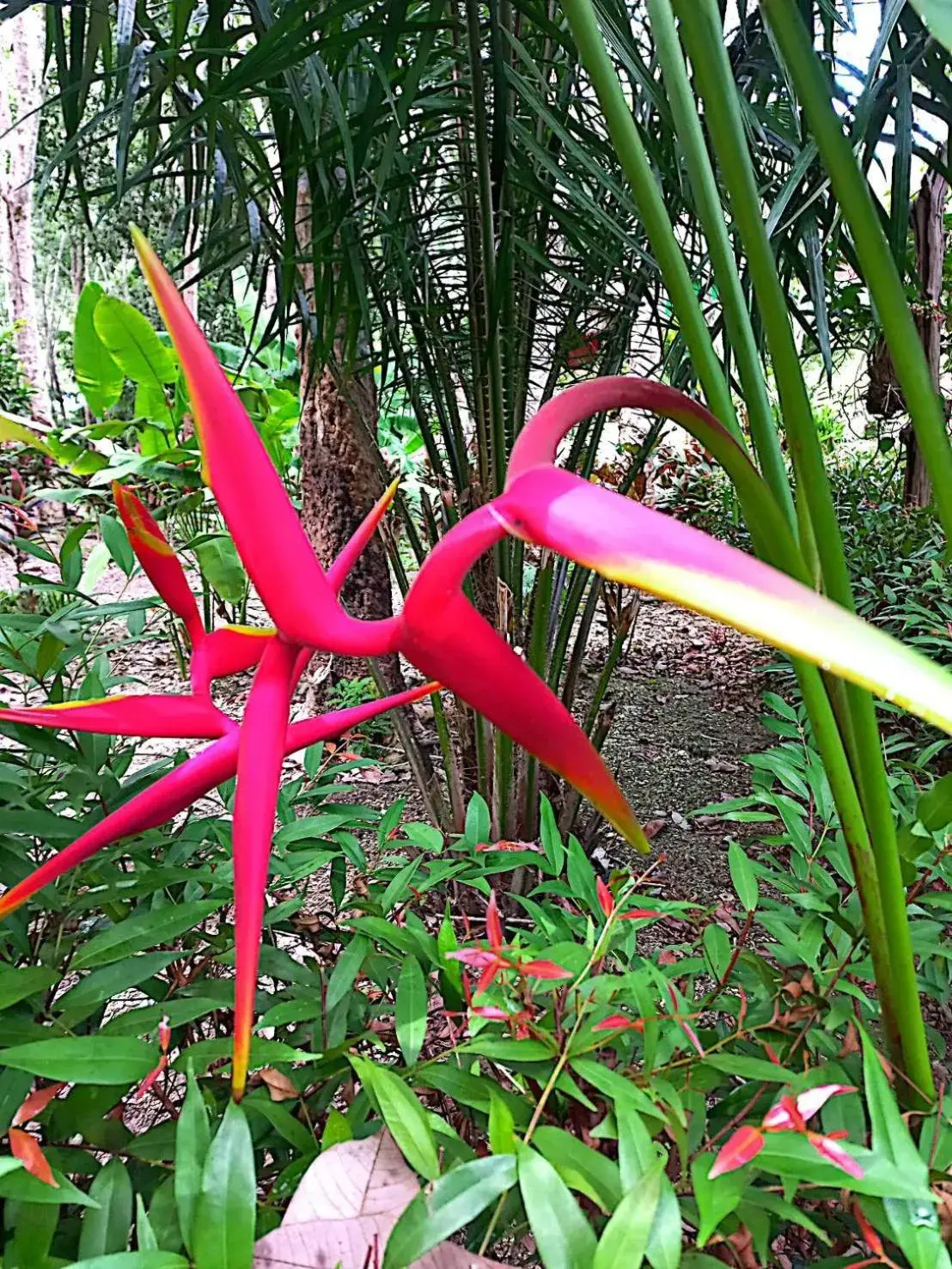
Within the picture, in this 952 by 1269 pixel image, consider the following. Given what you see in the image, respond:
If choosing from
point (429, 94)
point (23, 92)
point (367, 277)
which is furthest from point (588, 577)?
point (23, 92)

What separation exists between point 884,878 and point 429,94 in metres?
0.83

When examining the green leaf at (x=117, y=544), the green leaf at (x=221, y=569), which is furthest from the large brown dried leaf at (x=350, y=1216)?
the green leaf at (x=221, y=569)

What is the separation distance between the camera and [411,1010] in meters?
0.34

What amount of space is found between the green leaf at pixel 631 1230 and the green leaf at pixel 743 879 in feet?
0.68

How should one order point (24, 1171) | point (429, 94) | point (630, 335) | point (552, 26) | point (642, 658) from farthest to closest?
point (642, 658) < point (630, 335) < point (429, 94) < point (552, 26) < point (24, 1171)

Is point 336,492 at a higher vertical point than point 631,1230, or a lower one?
higher

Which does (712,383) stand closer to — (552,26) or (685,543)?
(685,543)

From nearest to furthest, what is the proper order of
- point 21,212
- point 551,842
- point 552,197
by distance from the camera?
point 551,842, point 552,197, point 21,212

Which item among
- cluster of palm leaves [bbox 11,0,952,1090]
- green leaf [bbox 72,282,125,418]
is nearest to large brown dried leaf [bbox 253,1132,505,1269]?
cluster of palm leaves [bbox 11,0,952,1090]

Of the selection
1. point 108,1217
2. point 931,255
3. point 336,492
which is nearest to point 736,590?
point 108,1217

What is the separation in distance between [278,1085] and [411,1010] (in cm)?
6

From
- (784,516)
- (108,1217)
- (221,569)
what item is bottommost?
(108,1217)

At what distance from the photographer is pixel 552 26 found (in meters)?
0.61

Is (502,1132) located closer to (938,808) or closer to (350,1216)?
(350,1216)
